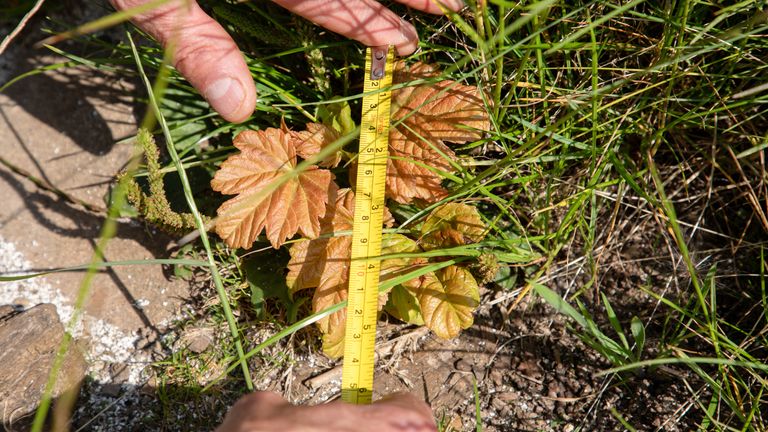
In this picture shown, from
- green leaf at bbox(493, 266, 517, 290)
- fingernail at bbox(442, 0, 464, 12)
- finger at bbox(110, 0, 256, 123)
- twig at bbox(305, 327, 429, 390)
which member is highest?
fingernail at bbox(442, 0, 464, 12)

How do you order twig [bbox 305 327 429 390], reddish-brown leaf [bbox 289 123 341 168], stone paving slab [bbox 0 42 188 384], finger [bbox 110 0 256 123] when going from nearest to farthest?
finger [bbox 110 0 256 123] → reddish-brown leaf [bbox 289 123 341 168] → twig [bbox 305 327 429 390] → stone paving slab [bbox 0 42 188 384]

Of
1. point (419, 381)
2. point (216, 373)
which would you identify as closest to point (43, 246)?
point (216, 373)

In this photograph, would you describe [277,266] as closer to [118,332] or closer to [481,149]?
[118,332]

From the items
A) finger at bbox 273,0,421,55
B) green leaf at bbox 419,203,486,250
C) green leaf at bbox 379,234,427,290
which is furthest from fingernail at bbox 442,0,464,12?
green leaf at bbox 379,234,427,290

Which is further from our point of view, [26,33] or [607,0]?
[26,33]

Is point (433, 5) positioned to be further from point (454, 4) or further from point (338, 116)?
point (338, 116)

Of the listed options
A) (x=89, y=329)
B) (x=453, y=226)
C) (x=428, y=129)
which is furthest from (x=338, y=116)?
(x=89, y=329)

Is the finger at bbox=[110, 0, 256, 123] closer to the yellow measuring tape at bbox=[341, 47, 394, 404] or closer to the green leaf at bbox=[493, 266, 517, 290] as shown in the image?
the yellow measuring tape at bbox=[341, 47, 394, 404]

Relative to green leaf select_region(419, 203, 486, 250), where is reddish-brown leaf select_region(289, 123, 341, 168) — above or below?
above
